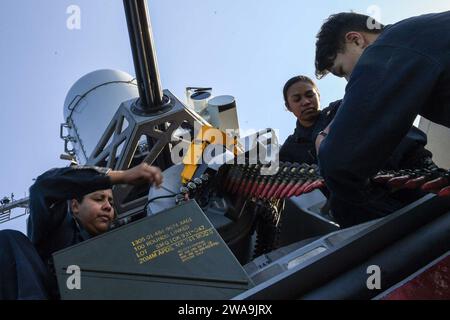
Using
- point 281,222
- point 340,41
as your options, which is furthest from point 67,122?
point 340,41

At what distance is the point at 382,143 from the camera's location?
6.38ft

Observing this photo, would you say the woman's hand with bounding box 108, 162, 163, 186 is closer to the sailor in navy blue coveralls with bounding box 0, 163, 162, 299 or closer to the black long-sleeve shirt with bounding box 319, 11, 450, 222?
the sailor in navy blue coveralls with bounding box 0, 163, 162, 299

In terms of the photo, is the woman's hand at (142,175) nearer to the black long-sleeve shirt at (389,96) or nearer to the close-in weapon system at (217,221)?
the close-in weapon system at (217,221)

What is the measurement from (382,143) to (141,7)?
11.7ft

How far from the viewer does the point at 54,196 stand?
3141 mm

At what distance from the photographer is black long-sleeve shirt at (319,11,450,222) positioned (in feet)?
6.15

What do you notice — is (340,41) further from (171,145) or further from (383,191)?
(171,145)

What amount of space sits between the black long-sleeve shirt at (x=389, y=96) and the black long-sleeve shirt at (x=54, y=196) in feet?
5.50

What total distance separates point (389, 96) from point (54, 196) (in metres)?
2.21

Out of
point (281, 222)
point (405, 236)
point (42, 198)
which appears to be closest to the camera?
point (405, 236)

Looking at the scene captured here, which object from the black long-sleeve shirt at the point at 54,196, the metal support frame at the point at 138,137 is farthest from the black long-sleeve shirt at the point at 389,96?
the metal support frame at the point at 138,137

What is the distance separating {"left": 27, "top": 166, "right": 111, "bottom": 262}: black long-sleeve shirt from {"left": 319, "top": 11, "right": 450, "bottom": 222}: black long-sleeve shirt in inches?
66.0

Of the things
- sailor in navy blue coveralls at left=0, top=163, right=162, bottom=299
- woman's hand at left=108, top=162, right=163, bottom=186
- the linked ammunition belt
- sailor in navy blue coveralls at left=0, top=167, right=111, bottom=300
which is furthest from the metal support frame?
woman's hand at left=108, top=162, right=163, bottom=186

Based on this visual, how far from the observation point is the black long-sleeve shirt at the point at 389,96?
188 centimetres
